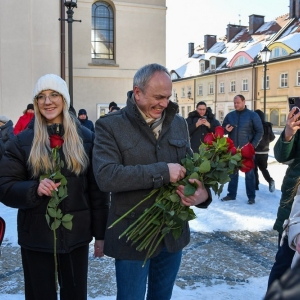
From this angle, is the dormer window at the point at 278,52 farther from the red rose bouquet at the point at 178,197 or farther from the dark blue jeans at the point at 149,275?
Result: the dark blue jeans at the point at 149,275

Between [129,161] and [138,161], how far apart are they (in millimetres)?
55

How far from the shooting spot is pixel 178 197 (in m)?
2.32

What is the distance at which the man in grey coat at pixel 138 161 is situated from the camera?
2281mm

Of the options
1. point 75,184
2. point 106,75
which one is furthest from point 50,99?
point 106,75

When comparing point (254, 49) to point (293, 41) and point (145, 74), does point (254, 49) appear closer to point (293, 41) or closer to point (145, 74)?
point (293, 41)

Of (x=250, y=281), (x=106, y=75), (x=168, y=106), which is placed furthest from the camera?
(x=106, y=75)

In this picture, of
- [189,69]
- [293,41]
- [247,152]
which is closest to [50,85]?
[247,152]

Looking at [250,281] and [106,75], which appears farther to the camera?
[106,75]

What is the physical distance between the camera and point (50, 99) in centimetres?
263

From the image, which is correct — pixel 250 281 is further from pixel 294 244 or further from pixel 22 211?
A: pixel 22 211

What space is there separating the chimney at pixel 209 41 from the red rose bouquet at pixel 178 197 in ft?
Answer: 187

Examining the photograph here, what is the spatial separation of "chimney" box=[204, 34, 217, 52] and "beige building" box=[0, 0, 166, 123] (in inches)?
1726

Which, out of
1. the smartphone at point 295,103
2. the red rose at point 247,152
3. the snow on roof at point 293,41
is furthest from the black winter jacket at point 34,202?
the snow on roof at point 293,41

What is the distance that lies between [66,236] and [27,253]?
291mm
